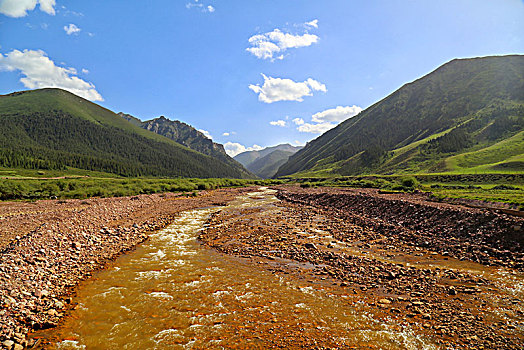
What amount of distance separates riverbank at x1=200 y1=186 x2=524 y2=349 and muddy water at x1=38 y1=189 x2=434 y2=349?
75 centimetres

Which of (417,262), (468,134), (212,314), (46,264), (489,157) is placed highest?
(468,134)

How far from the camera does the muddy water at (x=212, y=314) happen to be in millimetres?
7301

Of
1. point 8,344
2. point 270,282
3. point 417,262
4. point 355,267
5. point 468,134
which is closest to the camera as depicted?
point 8,344

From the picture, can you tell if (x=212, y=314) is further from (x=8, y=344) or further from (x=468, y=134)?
(x=468, y=134)

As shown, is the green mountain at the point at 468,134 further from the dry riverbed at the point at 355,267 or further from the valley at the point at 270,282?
the valley at the point at 270,282

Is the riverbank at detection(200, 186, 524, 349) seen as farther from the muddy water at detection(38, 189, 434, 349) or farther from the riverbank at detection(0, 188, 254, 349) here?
the riverbank at detection(0, 188, 254, 349)

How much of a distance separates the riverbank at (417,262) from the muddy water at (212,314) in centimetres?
75

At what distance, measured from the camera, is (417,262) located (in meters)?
13.1

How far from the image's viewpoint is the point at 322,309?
889 cm

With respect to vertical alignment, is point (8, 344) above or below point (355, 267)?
above

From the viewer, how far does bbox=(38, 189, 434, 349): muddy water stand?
7.30 m

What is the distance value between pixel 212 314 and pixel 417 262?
11.6m

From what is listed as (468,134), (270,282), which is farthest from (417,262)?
(468,134)

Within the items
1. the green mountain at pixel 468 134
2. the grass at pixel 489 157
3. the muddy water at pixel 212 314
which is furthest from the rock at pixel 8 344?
the grass at pixel 489 157
